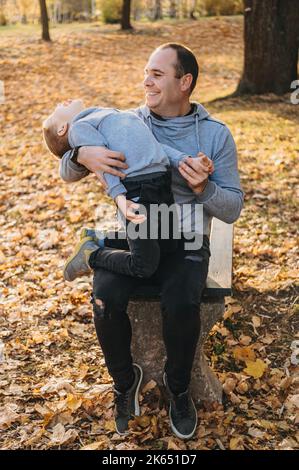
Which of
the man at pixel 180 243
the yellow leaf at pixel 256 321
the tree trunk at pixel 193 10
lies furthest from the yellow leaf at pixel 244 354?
the tree trunk at pixel 193 10

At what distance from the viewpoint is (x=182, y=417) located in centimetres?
305

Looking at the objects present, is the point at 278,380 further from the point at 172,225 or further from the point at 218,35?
the point at 218,35

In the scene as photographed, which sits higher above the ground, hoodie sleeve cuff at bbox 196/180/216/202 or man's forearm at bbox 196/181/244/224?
hoodie sleeve cuff at bbox 196/180/216/202

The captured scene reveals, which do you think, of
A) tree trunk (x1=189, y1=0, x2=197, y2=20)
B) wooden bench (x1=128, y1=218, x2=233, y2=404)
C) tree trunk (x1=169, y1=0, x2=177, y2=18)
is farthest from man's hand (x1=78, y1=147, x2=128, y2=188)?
tree trunk (x1=169, y1=0, x2=177, y2=18)

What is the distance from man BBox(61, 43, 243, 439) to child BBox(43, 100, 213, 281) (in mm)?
60

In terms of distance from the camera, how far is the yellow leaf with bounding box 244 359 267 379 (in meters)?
3.50

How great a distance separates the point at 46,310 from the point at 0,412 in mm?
1179

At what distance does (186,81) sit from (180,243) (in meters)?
0.84

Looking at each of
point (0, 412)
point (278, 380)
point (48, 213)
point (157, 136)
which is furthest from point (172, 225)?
point (48, 213)

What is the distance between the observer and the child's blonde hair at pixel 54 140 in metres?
3.25

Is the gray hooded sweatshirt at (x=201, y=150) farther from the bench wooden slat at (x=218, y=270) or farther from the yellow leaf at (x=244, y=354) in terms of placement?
the yellow leaf at (x=244, y=354)

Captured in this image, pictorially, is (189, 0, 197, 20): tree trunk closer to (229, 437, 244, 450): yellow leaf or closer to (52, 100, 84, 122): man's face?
(52, 100, 84, 122): man's face

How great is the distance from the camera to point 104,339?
9.74 feet

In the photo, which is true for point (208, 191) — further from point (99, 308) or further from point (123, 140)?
point (99, 308)
